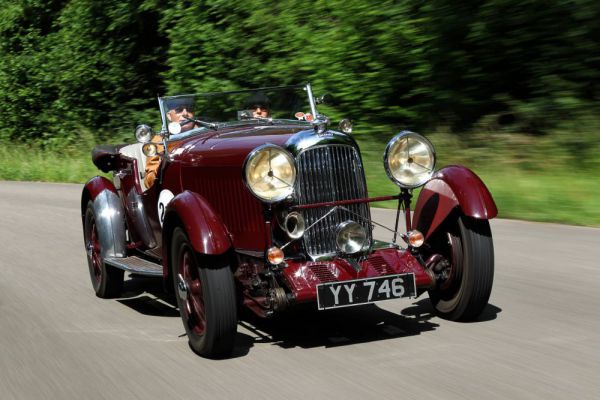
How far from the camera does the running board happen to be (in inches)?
238

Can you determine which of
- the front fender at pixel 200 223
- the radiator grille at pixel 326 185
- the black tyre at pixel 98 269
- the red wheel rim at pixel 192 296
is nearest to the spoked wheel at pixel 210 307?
the red wheel rim at pixel 192 296

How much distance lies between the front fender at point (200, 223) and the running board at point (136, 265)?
93 centimetres

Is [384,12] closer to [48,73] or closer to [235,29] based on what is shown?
[235,29]

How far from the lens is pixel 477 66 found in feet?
43.3

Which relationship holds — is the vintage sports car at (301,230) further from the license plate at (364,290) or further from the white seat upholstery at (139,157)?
the white seat upholstery at (139,157)

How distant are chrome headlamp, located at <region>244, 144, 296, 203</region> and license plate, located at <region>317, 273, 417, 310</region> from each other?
22.3 inches

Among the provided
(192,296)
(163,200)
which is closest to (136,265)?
(163,200)

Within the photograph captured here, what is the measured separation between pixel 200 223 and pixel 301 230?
23.5 inches

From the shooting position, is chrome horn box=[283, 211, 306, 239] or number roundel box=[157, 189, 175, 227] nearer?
chrome horn box=[283, 211, 306, 239]

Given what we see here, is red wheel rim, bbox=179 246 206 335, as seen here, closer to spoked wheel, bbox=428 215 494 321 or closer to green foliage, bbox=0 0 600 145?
spoked wheel, bbox=428 215 494 321

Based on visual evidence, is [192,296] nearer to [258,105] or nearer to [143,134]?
[143,134]

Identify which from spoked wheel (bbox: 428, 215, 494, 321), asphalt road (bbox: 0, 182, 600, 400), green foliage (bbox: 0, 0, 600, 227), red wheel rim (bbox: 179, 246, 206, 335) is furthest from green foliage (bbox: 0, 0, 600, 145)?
red wheel rim (bbox: 179, 246, 206, 335)

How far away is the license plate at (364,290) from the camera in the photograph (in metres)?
4.79

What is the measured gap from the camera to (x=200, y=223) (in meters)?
4.88
